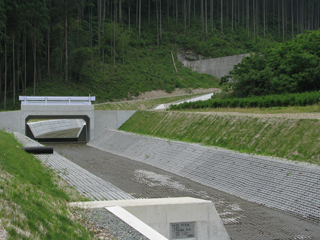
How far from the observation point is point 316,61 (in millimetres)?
28906

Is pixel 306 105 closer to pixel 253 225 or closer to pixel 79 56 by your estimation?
pixel 253 225

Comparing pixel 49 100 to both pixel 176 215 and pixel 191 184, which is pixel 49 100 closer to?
pixel 191 184

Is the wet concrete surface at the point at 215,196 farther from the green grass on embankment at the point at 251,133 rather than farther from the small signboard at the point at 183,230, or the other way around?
the green grass on embankment at the point at 251,133

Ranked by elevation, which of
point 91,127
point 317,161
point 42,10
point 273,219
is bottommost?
point 91,127

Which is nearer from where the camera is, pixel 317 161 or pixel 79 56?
pixel 317 161

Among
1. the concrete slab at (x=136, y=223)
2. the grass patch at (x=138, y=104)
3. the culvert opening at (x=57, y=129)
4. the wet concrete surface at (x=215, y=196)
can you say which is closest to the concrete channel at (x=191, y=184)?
the wet concrete surface at (x=215, y=196)

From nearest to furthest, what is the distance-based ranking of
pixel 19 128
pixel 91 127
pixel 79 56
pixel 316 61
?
pixel 316 61
pixel 19 128
pixel 91 127
pixel 79 56

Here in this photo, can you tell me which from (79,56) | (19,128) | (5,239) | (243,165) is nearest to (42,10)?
(79,56)

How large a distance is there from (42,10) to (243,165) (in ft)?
119

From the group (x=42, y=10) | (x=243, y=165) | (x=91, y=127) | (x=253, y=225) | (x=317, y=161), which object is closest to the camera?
(x=253, y=225)

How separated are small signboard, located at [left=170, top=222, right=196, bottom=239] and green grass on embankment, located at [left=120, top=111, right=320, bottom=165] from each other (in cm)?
650

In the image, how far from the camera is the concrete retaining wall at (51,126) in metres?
45.8

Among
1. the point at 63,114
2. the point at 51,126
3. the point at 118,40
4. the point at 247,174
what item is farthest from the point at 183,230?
the point at 118,40

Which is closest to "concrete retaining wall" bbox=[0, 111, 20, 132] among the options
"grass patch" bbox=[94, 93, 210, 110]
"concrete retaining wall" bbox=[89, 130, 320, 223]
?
"grass patch" bbox=[94, 93, 210, 110]
